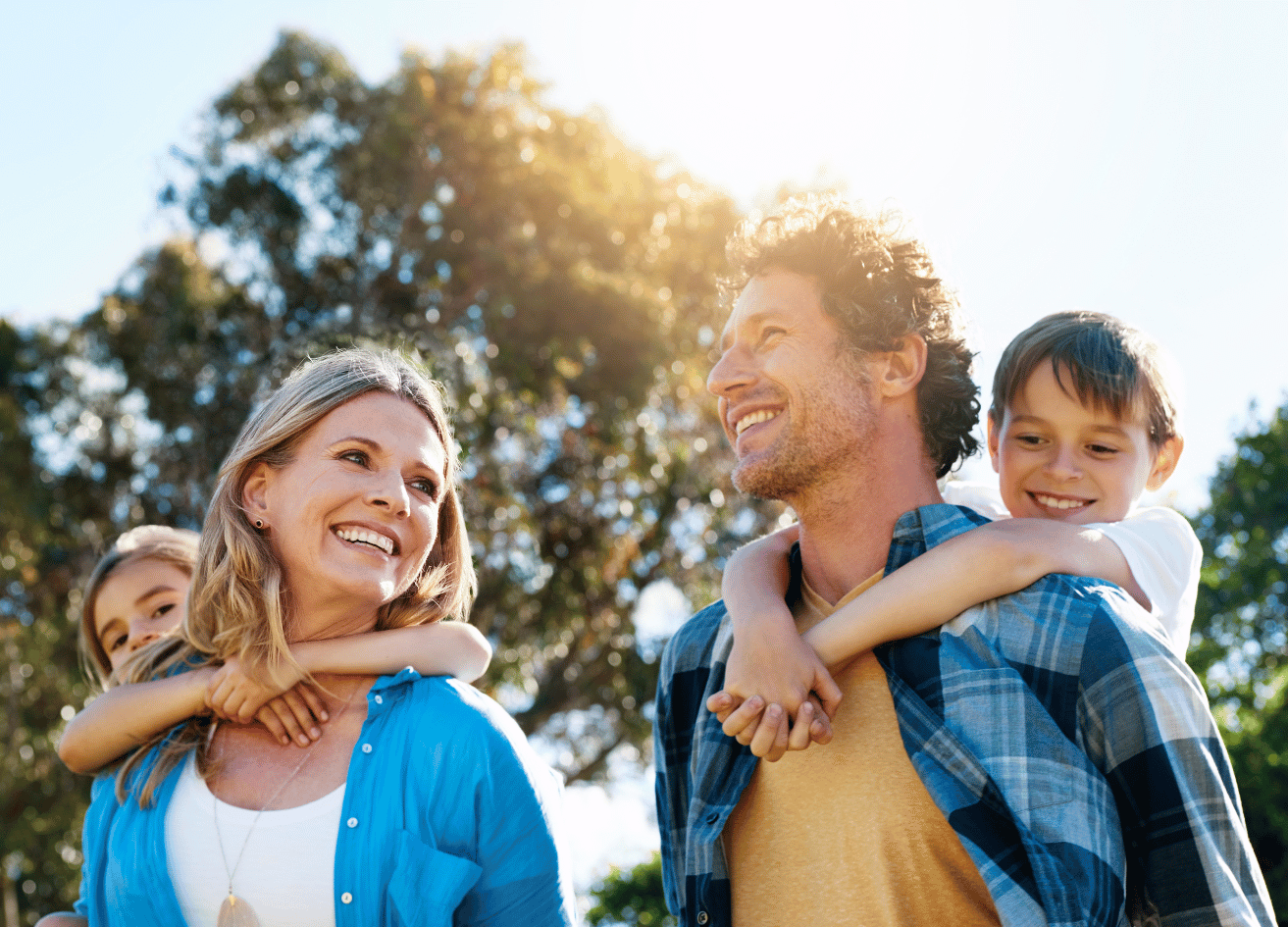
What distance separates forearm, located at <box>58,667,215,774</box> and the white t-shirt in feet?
6.94

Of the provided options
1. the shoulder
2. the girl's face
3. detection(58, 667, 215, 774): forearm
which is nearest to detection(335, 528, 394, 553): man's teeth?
detection(58, 667, 215, 774): forearm

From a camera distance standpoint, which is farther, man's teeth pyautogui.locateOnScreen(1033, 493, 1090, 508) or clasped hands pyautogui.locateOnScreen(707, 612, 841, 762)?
man's teeth pyautogui.locateOnScreen(1033, 493, 1090, 508)

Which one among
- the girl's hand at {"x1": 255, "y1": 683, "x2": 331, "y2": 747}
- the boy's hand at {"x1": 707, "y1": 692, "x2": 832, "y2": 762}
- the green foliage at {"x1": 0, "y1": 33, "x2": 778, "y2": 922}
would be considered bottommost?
the boy's hand at {"x1": 707, "y1": 692, "x2": 832, "y2": 762}

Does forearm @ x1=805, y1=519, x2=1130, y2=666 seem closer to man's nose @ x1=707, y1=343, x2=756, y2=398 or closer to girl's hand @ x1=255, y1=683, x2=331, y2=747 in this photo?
man's nose @ x1=707, y1=343, x2=756, y2=398

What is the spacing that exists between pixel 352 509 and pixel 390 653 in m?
0.34

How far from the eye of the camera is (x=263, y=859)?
2.08 m

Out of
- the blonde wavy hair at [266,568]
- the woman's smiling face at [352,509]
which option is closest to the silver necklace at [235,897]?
the blonde wavy hair at [266,568]

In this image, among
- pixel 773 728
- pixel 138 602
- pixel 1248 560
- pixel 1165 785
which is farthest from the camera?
pixel 1248 560

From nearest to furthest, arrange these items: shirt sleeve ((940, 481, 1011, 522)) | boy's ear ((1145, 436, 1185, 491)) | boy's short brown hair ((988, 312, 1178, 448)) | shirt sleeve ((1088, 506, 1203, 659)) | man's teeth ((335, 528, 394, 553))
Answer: shirt sleeve ((1088, 506, 1203, 659))
man's teeth ((335, 528, 394, 553))
boy's short brown hair ((988, 312, 1178, 448))
boy's ear ((1145, 436, 1185, 491))
shirt sleeve ((940, 481, 1011, 522))

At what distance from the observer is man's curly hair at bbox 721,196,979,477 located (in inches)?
100

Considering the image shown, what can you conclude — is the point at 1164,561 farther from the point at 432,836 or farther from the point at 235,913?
the point at 235,913

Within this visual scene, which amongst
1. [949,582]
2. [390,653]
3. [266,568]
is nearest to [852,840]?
[949,582]

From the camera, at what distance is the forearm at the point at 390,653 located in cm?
232


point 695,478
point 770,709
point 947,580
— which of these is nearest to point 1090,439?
point 947,580
